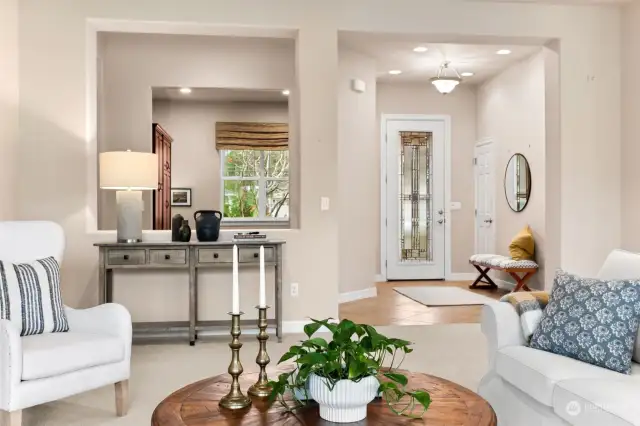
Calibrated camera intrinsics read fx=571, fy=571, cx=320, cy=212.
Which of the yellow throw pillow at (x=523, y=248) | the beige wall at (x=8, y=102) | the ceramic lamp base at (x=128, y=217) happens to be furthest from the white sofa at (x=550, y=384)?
the yellow throw pillow at (x=523, y=248)

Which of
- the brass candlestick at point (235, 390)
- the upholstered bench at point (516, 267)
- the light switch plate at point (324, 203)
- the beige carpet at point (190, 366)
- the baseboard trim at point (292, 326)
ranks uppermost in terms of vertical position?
the light switch plate at point (324, 203)

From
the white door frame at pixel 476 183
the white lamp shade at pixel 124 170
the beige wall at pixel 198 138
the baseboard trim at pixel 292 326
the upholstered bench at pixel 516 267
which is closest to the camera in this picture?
the white lamp shade at pixel 124 170

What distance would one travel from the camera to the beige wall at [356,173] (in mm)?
6691

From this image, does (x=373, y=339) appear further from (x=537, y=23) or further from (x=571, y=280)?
(x=537, y=23)

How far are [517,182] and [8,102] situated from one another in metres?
5.59

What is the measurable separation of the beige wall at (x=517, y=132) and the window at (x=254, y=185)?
3.19m

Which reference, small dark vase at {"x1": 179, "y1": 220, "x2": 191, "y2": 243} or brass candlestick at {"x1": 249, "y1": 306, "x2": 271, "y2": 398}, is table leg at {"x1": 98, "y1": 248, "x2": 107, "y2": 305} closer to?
small dark vase at {"x1": 179, "y1": 220, "x2": 191, "y2": 243}

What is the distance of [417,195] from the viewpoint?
331 inches

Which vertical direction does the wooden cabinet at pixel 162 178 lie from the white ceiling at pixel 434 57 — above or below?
below

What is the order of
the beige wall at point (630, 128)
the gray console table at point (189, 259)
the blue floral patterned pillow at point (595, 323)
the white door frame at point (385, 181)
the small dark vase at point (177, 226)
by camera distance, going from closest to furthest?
the blue floral patterned pillow at point (595, 323) < the gray console table at point (189, 259) < the small dark vase at point (177, 226) < the beige wall at point (630, 128) < the white door frame at point (385, 181)

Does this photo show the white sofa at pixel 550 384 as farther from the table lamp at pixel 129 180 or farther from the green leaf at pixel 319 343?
the table lamp at pixel 129 180

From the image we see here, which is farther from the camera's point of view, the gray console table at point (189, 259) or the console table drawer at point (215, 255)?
the console table drawer at point (215, 255)

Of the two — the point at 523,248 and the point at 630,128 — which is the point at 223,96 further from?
the point at 630,128

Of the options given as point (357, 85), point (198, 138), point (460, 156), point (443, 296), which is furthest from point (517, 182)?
point (198, 138)
